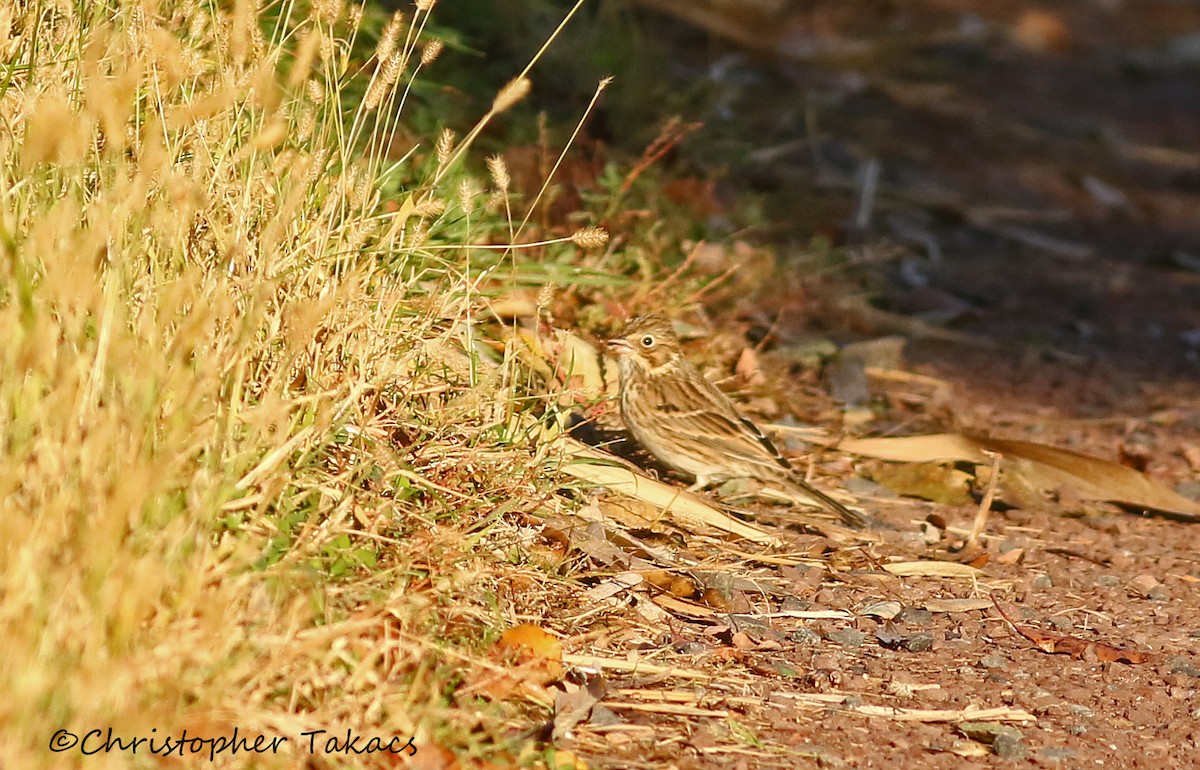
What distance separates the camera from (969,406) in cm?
748

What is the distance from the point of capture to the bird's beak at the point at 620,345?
6.23 meters

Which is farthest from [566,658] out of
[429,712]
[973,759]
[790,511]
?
[790,511]

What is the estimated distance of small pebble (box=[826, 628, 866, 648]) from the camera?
15.5 ft

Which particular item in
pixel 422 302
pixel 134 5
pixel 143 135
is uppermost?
pixel 134 5

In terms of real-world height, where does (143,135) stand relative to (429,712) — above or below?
above

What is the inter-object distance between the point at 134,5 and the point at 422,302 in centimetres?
122

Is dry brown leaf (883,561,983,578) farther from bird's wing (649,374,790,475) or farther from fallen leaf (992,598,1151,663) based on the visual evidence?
bird's wing (649,374,790,475)

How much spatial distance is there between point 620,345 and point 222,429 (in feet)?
8.72

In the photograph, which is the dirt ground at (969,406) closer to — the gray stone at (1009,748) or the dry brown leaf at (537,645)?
the gray stone at (1009,748)

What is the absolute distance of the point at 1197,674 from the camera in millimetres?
4707

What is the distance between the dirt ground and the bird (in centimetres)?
33

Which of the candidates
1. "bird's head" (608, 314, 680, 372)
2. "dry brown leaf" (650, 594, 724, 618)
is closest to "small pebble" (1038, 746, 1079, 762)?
"dry brown leaf" (650, 594, 724, 618)

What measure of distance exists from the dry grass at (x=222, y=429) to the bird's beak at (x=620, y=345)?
1173mm

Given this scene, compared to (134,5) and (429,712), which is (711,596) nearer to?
(429,712)
